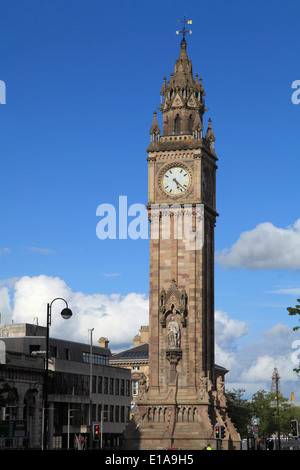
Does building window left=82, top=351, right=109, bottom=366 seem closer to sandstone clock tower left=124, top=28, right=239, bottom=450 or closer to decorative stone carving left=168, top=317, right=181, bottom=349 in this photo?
sandstone clock tower left=124, top=28, right=239, bottom=450

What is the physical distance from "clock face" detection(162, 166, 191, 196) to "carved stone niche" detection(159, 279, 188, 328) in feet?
37.2

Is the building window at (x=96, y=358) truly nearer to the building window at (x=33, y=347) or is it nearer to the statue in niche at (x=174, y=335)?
the building window at (x=33, y=347)

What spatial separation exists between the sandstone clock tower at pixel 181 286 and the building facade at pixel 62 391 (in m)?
9.11

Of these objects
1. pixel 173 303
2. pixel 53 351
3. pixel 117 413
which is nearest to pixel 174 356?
pixel 173 303

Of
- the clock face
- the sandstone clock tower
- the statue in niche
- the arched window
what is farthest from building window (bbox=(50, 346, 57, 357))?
the arched window

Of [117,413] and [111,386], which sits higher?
[111,386]

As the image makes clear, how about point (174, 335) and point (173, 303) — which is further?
point (173, 303)

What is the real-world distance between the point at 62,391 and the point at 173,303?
2680 centimetres

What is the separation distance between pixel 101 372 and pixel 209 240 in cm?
3544

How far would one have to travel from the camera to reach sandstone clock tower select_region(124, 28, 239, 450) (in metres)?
105

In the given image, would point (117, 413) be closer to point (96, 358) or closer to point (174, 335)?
point (96, 358)

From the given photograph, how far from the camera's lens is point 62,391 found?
412 ft

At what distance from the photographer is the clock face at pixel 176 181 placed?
364 ft

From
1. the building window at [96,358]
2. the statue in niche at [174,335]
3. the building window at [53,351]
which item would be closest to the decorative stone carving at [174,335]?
the statue in niche at [174,335]
